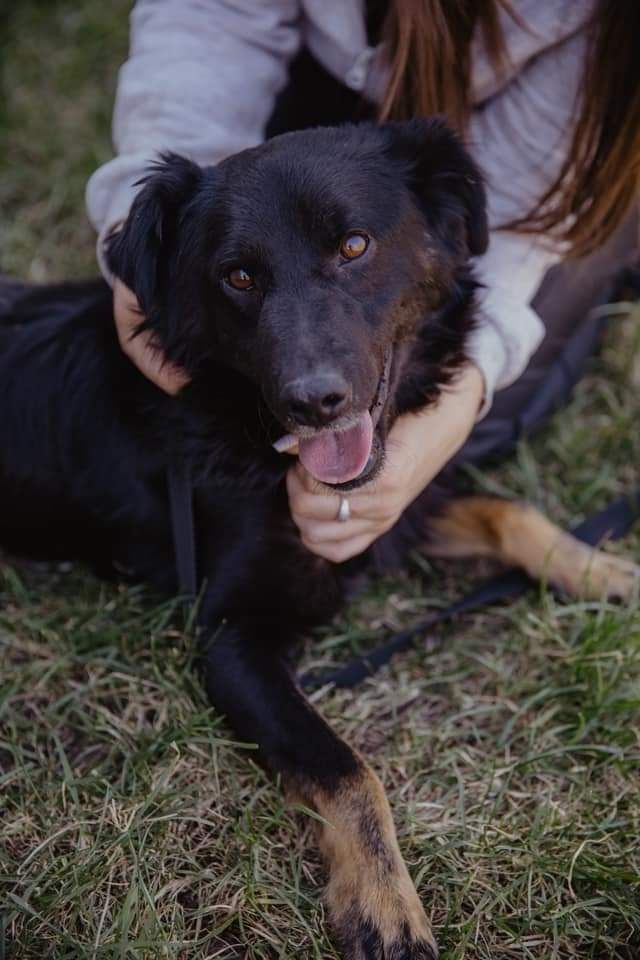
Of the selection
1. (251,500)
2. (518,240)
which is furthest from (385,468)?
(518,240)

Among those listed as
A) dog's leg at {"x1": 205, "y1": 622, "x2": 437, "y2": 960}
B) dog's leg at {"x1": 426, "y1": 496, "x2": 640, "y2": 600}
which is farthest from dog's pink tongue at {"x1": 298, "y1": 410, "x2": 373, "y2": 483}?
dog's leg at {"x1": 426, "y1": 496, "x2": 640, "y2": 600}

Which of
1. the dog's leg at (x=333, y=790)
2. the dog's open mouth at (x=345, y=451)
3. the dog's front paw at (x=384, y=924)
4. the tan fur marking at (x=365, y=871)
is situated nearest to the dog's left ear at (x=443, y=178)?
the dog's open mouth at (x=345, y=451)

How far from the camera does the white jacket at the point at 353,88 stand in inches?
105

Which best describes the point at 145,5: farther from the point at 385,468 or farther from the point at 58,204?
the point at 385,468

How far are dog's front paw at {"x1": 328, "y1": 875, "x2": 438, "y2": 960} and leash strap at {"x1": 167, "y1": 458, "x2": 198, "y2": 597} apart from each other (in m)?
0.95

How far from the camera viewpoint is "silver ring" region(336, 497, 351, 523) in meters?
2.39

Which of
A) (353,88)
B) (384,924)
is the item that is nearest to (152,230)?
(353,88)

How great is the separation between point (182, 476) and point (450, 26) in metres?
1.34

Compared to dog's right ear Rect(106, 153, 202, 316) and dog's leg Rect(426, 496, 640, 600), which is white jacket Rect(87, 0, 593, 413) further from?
dog's leg Rect(426, 496, 640, 600)

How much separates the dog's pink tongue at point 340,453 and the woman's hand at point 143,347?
0.42 m

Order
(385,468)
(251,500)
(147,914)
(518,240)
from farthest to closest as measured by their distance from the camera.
Answer: (518,240), (251,500), (385,468), (147,914)

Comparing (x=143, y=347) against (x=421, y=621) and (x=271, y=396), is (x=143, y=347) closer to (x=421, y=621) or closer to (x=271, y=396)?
(x=271, y=396)

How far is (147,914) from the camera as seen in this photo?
2033 millimetres

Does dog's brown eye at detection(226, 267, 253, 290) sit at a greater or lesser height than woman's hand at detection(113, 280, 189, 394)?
greater
